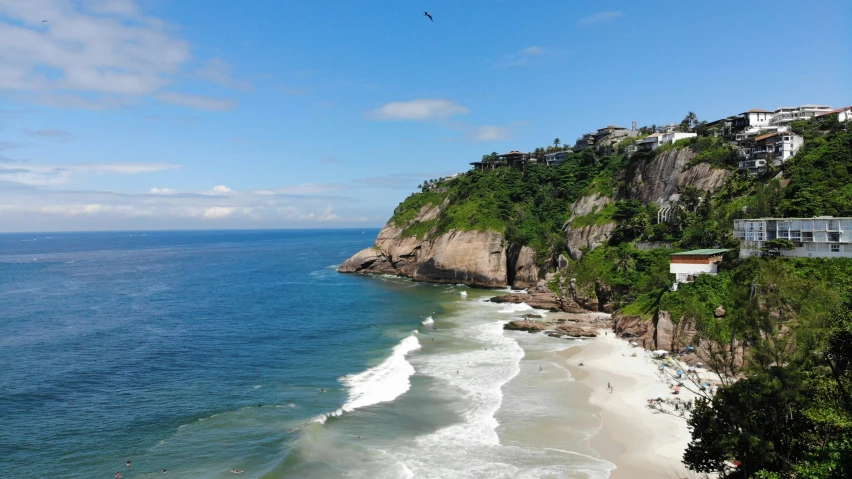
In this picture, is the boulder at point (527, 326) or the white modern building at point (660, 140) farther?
the white modern building at point (660, 140)

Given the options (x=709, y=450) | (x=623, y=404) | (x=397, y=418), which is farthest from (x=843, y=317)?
(x=397, y=418)

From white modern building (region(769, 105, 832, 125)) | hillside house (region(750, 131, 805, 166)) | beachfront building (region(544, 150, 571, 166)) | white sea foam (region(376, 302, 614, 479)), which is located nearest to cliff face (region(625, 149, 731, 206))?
hillside house (region(750, 131, 805, 166))

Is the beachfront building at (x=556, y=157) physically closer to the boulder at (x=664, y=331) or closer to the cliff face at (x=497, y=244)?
the cliff face at (x=497, y=244)

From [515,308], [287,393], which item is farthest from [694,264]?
[287,393]

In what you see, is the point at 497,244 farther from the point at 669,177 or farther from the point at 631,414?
the point at 631,414

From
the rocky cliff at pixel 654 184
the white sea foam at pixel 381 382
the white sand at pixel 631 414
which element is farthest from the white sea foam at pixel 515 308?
the white sea foam at pixel 381 382

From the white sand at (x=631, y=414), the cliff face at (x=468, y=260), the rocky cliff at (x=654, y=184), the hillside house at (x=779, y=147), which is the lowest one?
the white sand at (x=631, y=414)

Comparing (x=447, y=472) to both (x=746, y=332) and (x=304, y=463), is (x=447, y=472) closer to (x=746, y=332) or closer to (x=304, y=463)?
(x=304, y=463)
